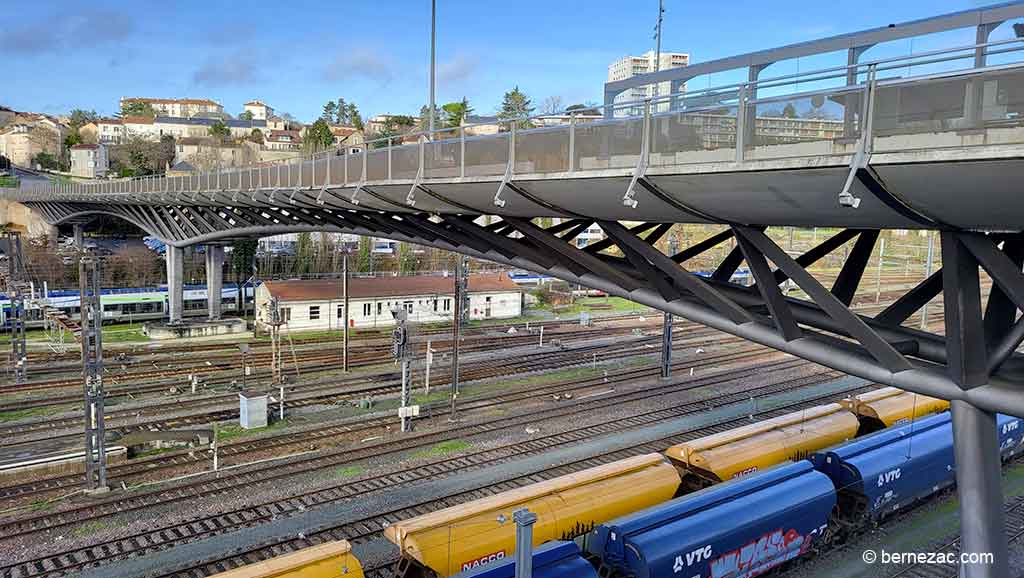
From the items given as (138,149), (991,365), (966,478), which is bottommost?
(966,478)

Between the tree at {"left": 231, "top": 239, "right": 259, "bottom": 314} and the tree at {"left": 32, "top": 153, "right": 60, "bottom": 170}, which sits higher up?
the tree at {"left": 32, "top": 153, "right": 60, "bottom": 170}

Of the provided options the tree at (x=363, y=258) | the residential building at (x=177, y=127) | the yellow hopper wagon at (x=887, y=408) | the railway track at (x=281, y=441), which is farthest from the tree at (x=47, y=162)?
the yellow hopper wagon at (x=887, y=408)

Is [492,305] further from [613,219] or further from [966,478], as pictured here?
[966,478]

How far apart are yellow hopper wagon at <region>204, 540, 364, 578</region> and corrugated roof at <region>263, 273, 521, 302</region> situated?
1007 inches

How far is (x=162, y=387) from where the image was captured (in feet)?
76.3

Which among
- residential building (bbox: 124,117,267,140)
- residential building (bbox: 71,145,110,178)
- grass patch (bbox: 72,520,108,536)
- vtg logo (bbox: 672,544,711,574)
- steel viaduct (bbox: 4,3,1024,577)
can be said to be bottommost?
grass patch (bbox: 72,520,108,536)

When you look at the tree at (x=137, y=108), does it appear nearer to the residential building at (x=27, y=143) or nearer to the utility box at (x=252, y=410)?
the residential building at (x=27, y=143)

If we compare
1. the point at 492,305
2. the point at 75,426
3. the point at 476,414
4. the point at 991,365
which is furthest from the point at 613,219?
the point at 492,305

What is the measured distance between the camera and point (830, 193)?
553cm

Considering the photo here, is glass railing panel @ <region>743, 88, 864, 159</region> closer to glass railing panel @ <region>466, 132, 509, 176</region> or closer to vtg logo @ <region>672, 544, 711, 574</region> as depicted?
glass railing panel @ <region>466, 132, 509, 176</region>

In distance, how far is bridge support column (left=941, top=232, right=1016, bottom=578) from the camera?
5609 millimetres

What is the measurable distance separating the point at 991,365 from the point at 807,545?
744cm

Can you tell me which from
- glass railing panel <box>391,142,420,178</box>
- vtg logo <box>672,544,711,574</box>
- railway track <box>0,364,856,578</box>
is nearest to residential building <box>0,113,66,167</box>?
railway track <box>0,364,856,578</box>

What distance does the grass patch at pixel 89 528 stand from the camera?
13.2m
